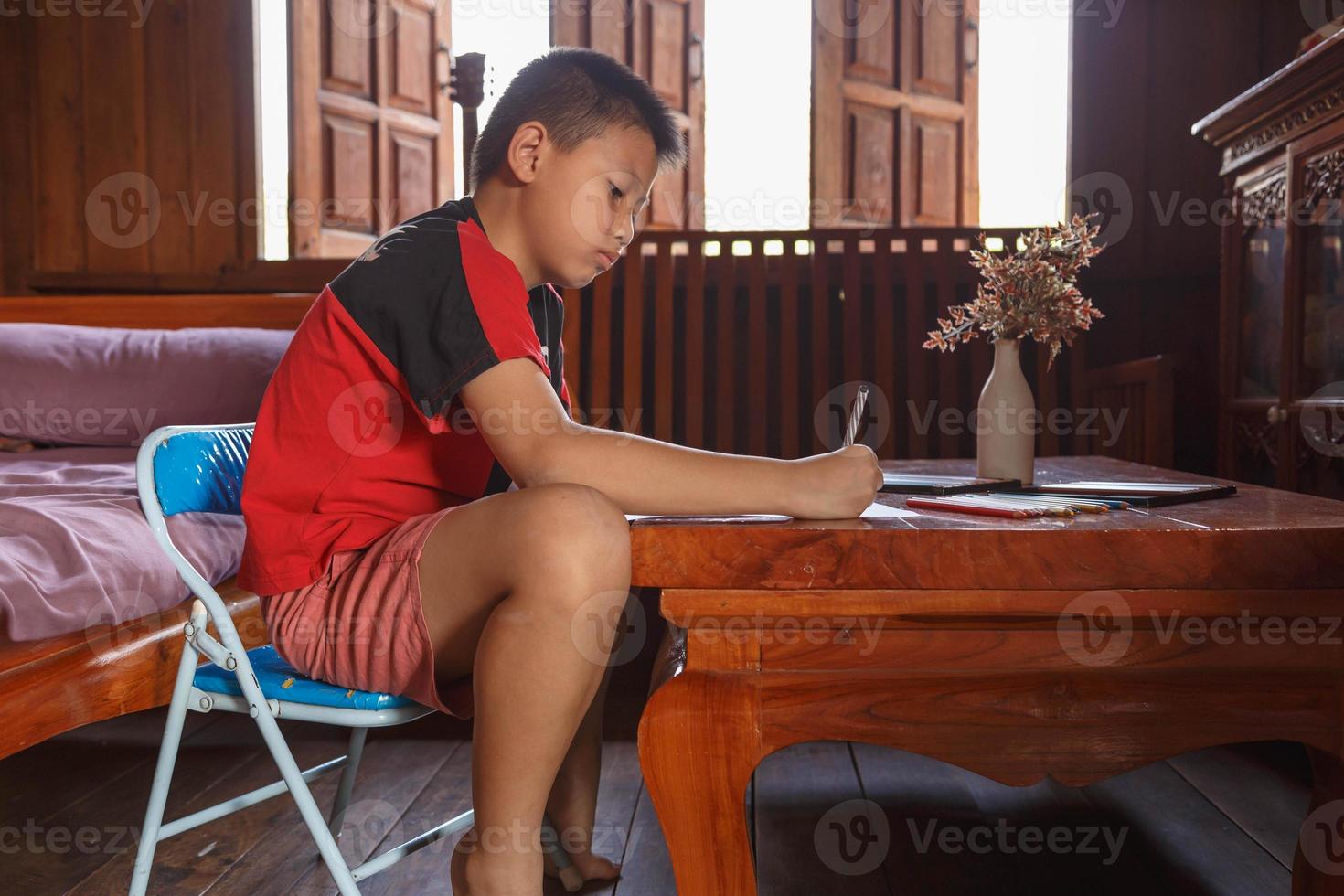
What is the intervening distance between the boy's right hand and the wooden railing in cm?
170

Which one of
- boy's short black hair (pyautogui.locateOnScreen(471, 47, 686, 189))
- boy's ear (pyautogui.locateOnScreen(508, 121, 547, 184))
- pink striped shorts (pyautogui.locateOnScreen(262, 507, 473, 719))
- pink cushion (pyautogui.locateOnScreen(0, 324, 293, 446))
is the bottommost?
pink striped shorts (pyautogui.locateOnScreen(262, 507, 473, 719))

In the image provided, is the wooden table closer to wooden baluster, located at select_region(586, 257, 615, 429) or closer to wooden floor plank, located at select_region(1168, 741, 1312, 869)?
wooden floor plank, located at select_region(1168, 741, 1312, 869)

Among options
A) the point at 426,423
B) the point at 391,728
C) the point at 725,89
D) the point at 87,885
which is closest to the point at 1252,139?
the point at 426,423

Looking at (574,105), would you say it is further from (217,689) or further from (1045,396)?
Answer: (1045,396)

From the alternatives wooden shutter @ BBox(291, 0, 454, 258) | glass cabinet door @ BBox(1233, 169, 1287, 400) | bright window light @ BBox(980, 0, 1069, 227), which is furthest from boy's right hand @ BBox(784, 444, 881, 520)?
bright window light @ BBox(980, 0, 1069, 227)

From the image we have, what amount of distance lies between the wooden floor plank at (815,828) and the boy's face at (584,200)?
89 cm

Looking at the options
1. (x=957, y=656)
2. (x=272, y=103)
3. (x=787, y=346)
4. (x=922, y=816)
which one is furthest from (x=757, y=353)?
(x=272, y=103)

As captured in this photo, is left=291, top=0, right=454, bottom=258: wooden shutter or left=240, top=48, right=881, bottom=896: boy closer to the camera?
left=240, top=48, right=881, bottom=896: boy

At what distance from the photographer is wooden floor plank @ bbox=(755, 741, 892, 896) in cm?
147

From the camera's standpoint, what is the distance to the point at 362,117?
12.5ft

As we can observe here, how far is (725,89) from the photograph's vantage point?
4973 mm

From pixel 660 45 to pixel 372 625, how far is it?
335 centimetres

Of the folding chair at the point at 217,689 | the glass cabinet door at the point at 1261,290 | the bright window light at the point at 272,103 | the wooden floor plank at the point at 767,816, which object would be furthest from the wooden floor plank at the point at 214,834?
the bright window light at the point at 272,103

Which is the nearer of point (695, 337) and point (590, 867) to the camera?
point (590, 867)
